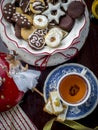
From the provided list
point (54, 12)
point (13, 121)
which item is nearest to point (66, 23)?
point (54, 12)

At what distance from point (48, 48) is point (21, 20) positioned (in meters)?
0.09

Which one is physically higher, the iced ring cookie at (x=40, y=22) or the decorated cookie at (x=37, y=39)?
the iced ring cookie at (x=40, y=22)

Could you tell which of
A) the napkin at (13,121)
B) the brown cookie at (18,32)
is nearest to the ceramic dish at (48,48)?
the brown cookie at (18,32)

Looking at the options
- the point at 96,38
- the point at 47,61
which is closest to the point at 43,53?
the point at 47,61

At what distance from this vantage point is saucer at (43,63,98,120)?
94 centimetres

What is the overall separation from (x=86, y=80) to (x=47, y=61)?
0.10 metres

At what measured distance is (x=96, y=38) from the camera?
969mm

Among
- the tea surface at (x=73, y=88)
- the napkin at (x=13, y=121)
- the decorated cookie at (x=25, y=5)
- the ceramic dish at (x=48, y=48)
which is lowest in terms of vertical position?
the napkin at (x=13, y=121)

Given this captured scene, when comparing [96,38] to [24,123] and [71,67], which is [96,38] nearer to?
[71,67]

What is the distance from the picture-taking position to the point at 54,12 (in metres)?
0.95

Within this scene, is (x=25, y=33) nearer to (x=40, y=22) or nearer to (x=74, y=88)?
(x=40, y=22)

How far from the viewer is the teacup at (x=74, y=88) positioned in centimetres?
91

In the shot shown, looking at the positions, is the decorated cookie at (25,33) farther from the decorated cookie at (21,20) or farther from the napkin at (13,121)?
the napkin at (13,121)

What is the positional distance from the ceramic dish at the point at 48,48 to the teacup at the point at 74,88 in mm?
51
